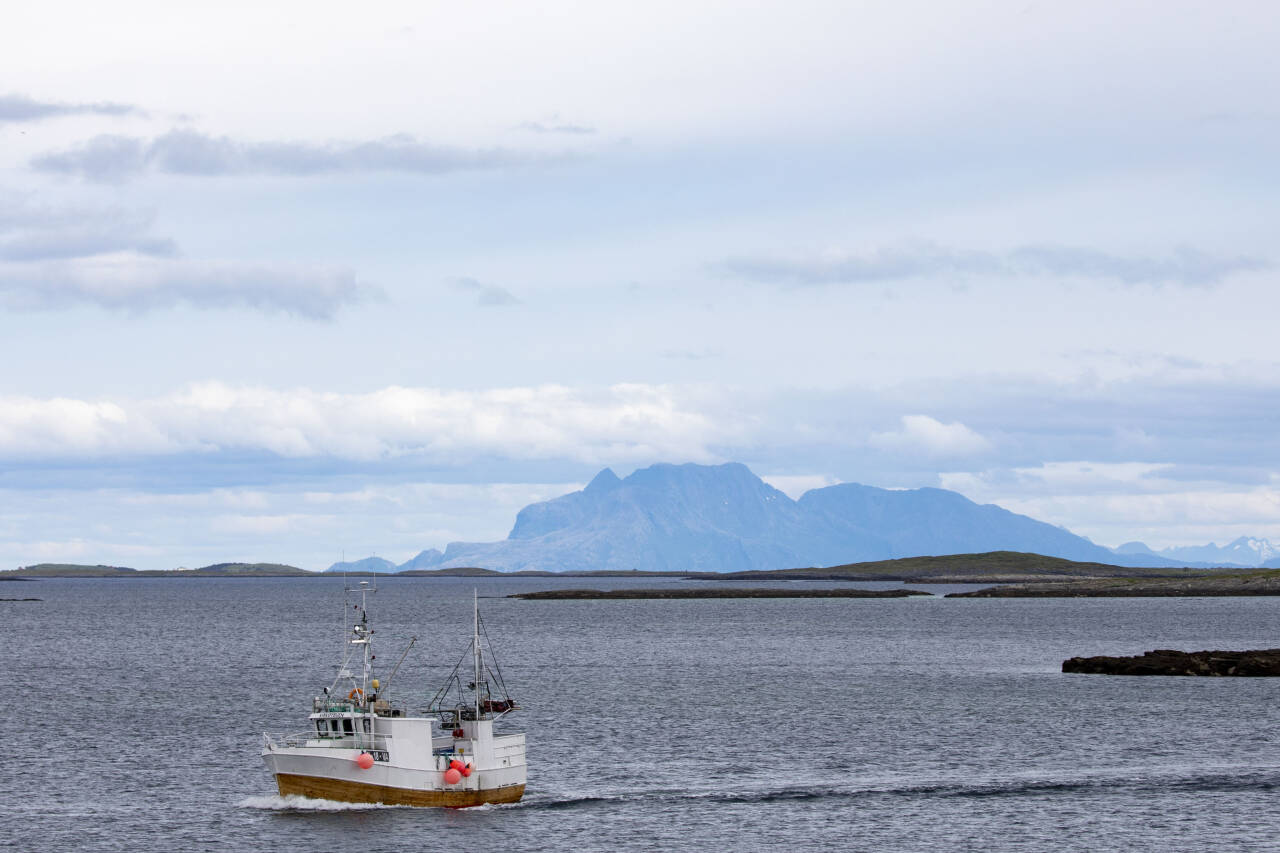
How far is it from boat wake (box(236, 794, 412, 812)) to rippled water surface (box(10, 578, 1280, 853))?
0.10m

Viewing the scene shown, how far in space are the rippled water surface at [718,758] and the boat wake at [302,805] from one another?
99 mm

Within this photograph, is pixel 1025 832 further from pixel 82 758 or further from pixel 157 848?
pixel 82 758

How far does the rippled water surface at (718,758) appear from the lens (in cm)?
5956

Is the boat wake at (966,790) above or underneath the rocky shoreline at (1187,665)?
underneath

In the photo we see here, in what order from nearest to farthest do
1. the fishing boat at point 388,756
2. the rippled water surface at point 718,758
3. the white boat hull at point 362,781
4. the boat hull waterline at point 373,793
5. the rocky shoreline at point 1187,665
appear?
the rippled water surface at point 718,758 < the fishing boat at point 388,756 < the white boat hull at point 362,781 < the boat hull waterline at point 373,793 < the rocky shoreline at point 1187,665

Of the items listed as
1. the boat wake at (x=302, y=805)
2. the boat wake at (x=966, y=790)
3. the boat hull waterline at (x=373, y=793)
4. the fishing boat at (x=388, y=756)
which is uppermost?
the fishing boat at (x=388, y=756)

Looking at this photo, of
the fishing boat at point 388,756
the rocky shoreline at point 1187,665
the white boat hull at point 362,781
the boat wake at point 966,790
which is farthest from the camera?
the rocky shoreline at point 1187,665

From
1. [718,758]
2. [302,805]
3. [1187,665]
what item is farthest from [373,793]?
[1187,665]

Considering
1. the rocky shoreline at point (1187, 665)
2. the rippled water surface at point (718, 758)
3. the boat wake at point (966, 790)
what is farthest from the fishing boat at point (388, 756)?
the rocky shoreline at point (1187, 665)

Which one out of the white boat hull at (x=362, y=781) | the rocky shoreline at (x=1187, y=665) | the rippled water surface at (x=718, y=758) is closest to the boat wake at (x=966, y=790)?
the rippled water surface at (x=718, y=758)

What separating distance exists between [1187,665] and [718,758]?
58.4m

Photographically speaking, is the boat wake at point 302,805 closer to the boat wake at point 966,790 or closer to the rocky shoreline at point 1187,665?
the boat wake at point 966,790

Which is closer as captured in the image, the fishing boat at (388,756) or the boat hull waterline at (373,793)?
the fishing boat at (388,756)

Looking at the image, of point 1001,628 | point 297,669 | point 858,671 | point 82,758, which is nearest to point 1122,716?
point 858,671
